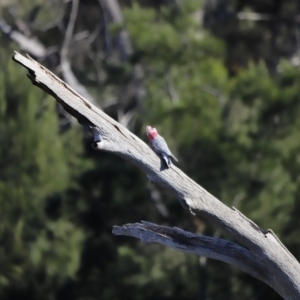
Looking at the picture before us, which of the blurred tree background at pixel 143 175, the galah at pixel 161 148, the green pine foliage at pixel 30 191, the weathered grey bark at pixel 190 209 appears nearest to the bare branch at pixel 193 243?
the weathered grey bark at pixel 190 209

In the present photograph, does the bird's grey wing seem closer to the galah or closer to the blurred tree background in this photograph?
the galah

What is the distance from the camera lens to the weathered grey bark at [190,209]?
3727 mm

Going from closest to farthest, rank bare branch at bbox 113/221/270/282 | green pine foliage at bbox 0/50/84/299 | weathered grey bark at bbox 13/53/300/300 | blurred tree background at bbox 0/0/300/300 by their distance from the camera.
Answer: weathered grey bark at bbox 13/53/300/300 < bare branch at bbox 113/221/270/282 < blurred tree background at bbox 0/0/300/300 < green pine foliage at bbox 0/50/84/299

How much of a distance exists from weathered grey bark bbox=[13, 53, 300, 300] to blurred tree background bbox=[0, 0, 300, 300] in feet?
13.7

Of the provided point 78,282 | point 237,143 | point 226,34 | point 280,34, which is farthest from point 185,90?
point 280,34

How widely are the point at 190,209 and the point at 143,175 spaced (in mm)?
5473

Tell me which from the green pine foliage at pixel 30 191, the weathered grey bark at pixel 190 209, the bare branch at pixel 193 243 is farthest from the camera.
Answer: the green pine foliage at pixel 30 191

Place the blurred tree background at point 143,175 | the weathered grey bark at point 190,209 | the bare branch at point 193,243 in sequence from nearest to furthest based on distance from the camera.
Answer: the weathered grey bark at point 190,209
the bare branch at point 193,243
the blurred tree background at point 143,175

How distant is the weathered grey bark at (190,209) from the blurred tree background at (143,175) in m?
4.19

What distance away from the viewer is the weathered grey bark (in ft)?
12.2

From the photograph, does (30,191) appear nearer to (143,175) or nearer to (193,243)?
(143,175)

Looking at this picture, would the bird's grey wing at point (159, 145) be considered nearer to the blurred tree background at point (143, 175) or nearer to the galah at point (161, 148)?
the galah at point (161, 148)

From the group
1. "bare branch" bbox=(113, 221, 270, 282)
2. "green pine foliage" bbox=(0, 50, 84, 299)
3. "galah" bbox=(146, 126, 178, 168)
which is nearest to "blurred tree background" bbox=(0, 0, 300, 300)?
"green pine foliage" bbox=(0, 50, 84, 299)

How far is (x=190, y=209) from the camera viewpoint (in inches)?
156
